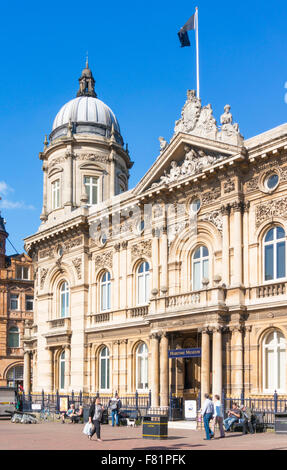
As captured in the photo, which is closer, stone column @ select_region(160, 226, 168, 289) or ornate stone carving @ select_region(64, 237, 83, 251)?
stone column @ select_region(160, 226, 168, 289)

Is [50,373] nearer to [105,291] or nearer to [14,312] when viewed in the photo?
[105,291]

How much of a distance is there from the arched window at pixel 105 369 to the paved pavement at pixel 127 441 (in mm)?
10876

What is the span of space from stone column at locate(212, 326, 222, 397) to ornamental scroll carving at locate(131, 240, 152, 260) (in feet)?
25.6

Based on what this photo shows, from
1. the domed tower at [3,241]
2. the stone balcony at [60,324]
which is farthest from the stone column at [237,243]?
the domed tower at [3,241]

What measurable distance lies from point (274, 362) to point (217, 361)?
2.41 metres

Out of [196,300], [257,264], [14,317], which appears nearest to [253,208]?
[257,264]

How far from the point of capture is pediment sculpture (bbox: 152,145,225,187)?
32.3 meters

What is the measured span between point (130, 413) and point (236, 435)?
878 cm

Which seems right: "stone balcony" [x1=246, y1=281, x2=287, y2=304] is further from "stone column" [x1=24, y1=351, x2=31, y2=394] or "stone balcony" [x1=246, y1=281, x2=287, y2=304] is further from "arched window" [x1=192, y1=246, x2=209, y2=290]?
"stone column" [x1=24, y1=351, x2=31, y2=394]

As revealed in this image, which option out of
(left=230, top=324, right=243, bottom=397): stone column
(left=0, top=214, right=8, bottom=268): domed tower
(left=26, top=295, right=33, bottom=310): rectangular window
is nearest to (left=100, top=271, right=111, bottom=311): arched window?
(left=230, top=324, right=243, bottom=397): stone column

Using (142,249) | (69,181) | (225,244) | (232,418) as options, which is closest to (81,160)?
(69,181)

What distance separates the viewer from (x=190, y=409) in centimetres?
2930

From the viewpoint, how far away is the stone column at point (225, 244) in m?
30.6

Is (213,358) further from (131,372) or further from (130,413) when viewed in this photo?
(131,372)
